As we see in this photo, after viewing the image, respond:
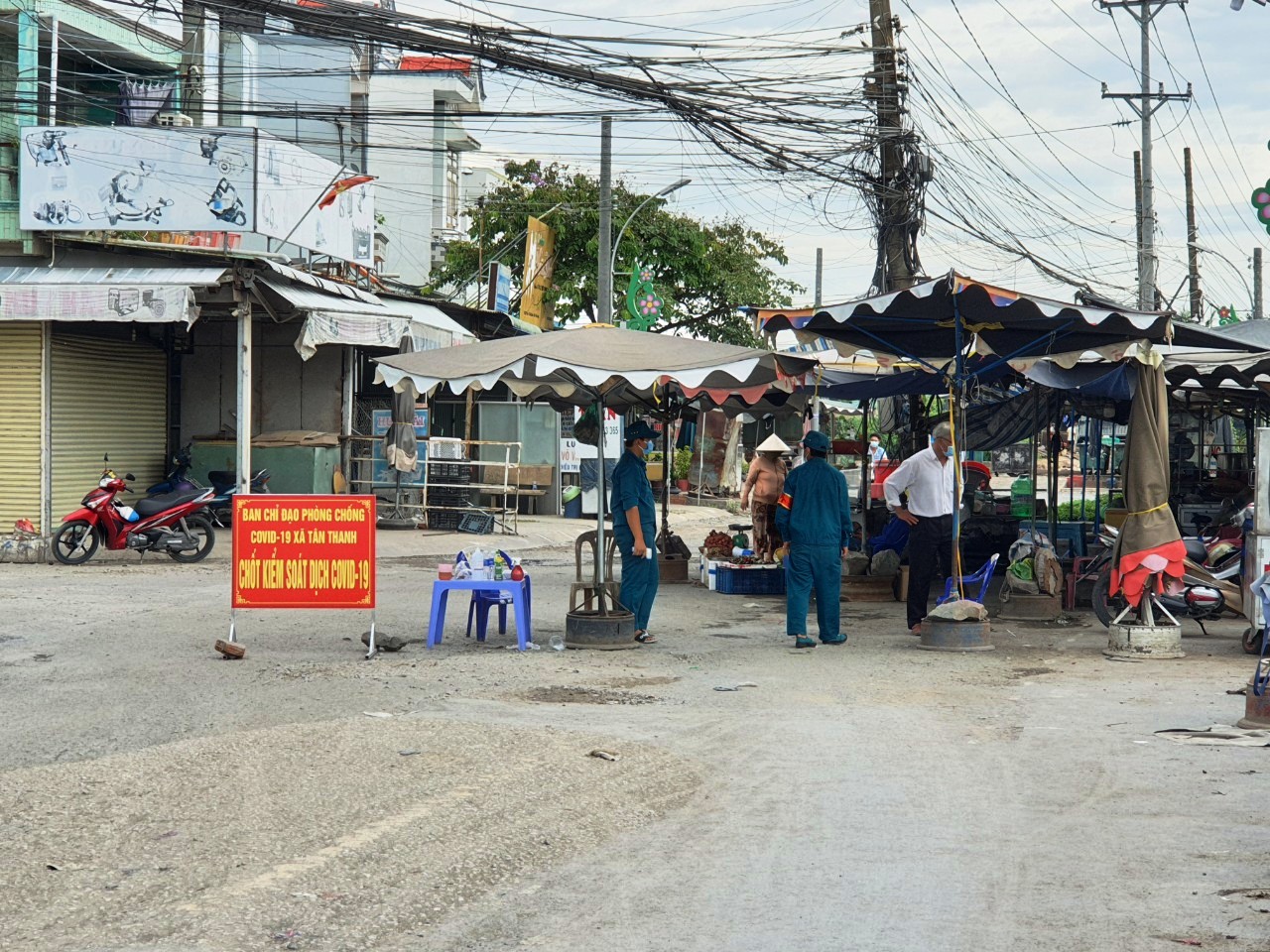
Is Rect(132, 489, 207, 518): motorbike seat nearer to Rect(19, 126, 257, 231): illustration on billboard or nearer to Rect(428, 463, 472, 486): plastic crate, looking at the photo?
Rect(19, 126, 257, 231): illustration on billboard

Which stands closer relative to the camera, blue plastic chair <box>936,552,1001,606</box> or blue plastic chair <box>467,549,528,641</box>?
blue plastic chair <box>467,549,528,641</box>

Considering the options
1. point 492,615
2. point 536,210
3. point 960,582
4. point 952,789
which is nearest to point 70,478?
point 492,615

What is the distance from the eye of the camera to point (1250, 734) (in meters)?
8.13

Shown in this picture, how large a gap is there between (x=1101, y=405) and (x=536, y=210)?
22.9 metres

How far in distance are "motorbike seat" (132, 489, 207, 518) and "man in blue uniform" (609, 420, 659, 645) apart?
806 centimetres

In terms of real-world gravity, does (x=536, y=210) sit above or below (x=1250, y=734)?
above

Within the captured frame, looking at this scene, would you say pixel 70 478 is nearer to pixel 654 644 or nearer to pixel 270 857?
pixel 654 644

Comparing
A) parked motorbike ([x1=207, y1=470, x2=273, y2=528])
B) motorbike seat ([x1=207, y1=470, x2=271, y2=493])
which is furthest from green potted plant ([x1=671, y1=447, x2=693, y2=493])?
motorbike seat ([x1=207, y1=470, x2=271, y2=493])

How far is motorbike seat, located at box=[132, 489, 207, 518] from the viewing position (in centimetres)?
1800

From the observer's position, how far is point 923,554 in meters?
13.0

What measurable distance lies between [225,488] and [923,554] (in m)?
11.1

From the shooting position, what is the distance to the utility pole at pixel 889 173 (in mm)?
18781

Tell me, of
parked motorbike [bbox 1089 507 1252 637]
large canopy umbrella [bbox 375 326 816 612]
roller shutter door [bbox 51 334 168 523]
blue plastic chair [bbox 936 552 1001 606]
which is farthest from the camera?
roller shutter door [bbox 51 334 168 523]

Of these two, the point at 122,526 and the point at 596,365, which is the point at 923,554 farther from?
the point at 122,526
